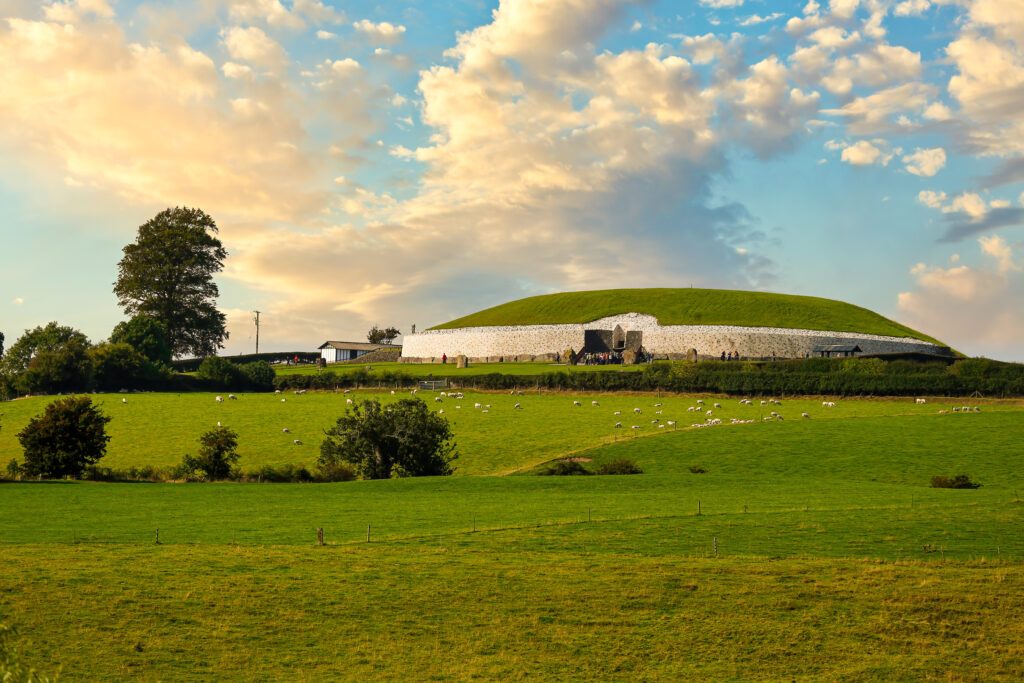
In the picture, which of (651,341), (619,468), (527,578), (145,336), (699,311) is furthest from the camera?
(699,311)

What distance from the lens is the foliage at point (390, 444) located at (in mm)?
57156

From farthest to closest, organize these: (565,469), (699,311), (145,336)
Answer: (699,311), (145,336), (565,469)

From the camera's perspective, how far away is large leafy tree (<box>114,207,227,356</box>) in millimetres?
138875

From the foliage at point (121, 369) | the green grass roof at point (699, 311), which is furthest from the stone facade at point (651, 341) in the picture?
the foliage at point (121, 369)

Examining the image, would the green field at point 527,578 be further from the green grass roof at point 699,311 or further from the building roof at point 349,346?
the building roof at point 349,346

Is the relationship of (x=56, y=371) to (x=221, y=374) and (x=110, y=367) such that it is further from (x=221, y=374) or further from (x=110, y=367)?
(x=221, y=374)

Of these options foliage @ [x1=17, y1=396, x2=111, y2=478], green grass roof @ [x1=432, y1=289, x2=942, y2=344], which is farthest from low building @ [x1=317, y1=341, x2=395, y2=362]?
foliage @ [x1=17, y1=396, x2=111, y2=478]

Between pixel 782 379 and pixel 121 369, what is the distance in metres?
73.6

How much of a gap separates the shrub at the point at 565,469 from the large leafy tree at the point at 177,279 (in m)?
97.8

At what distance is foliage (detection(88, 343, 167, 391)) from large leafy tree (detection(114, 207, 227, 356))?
2837cm

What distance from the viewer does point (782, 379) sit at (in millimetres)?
93000

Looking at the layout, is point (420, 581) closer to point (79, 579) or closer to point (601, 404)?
point (79, 579)

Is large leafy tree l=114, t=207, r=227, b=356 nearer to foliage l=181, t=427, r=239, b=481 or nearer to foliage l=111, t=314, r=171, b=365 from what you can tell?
foliage l=111, t=314, r=171, b=365

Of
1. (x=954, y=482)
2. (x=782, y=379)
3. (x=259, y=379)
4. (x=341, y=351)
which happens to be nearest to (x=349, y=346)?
(x=341, y=351)
